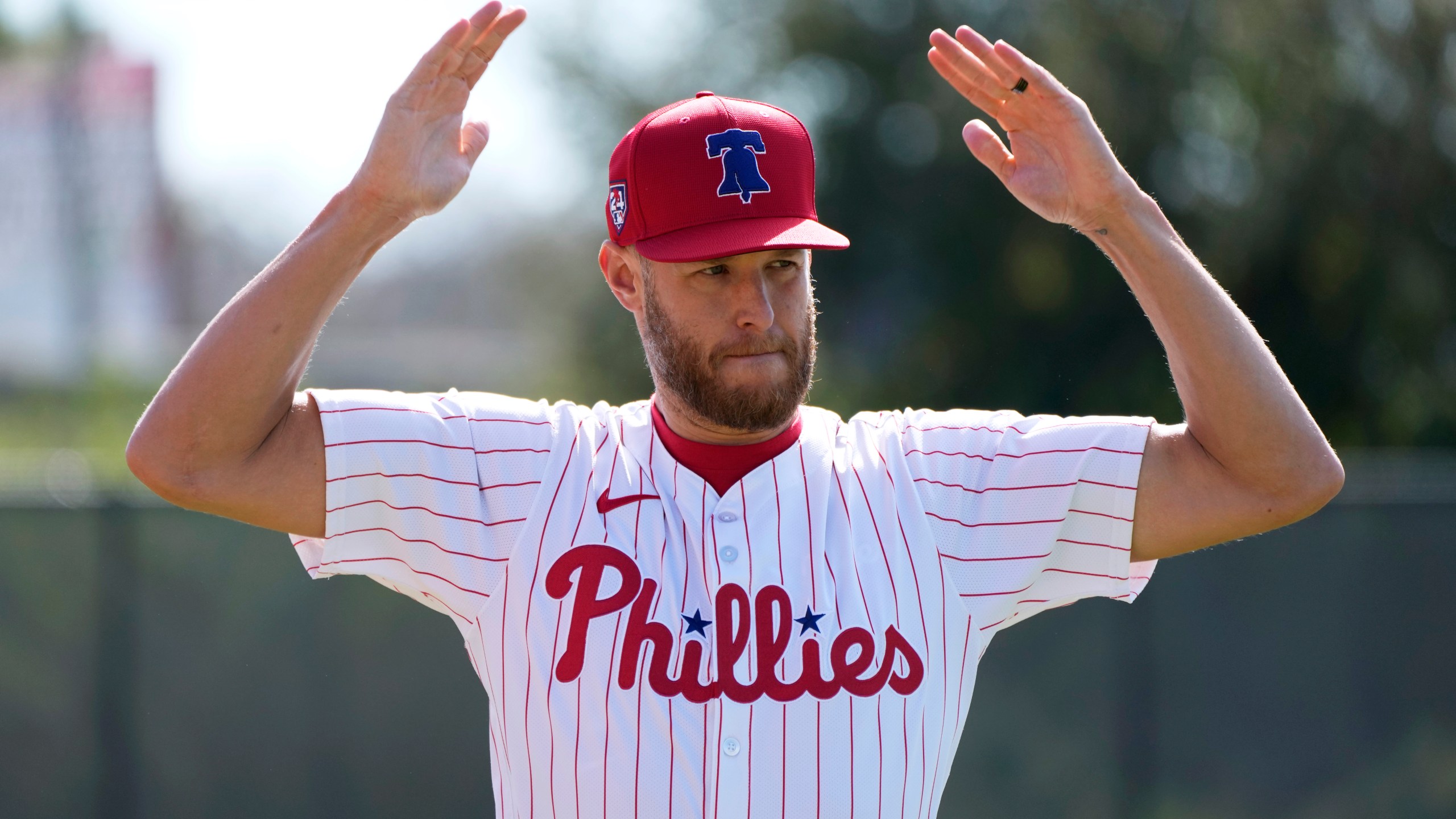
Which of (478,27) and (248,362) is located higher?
(478,27)

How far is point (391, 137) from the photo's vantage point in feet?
6.14

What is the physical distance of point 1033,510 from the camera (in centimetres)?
196

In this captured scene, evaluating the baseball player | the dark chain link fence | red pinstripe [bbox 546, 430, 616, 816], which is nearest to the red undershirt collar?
the baseball player

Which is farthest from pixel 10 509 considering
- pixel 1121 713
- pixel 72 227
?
pixel 72 227

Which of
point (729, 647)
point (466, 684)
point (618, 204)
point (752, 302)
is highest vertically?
point (618, 204)

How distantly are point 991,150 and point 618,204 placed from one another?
25.2 inches

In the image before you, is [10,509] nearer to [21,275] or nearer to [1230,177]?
[1230,177]

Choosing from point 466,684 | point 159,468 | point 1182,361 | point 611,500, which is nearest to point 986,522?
point 1182,361

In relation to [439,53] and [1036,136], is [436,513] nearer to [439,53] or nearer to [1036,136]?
[439,53]

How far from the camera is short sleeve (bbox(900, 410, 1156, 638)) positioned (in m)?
1.94

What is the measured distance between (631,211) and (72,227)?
2280 centimetres

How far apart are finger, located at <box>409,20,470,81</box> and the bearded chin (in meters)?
0.52

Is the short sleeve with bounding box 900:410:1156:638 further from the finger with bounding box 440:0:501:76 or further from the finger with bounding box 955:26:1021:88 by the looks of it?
the finger with bounding box 440:0:501:76

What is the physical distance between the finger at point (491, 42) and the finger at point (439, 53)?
0.13 ft
